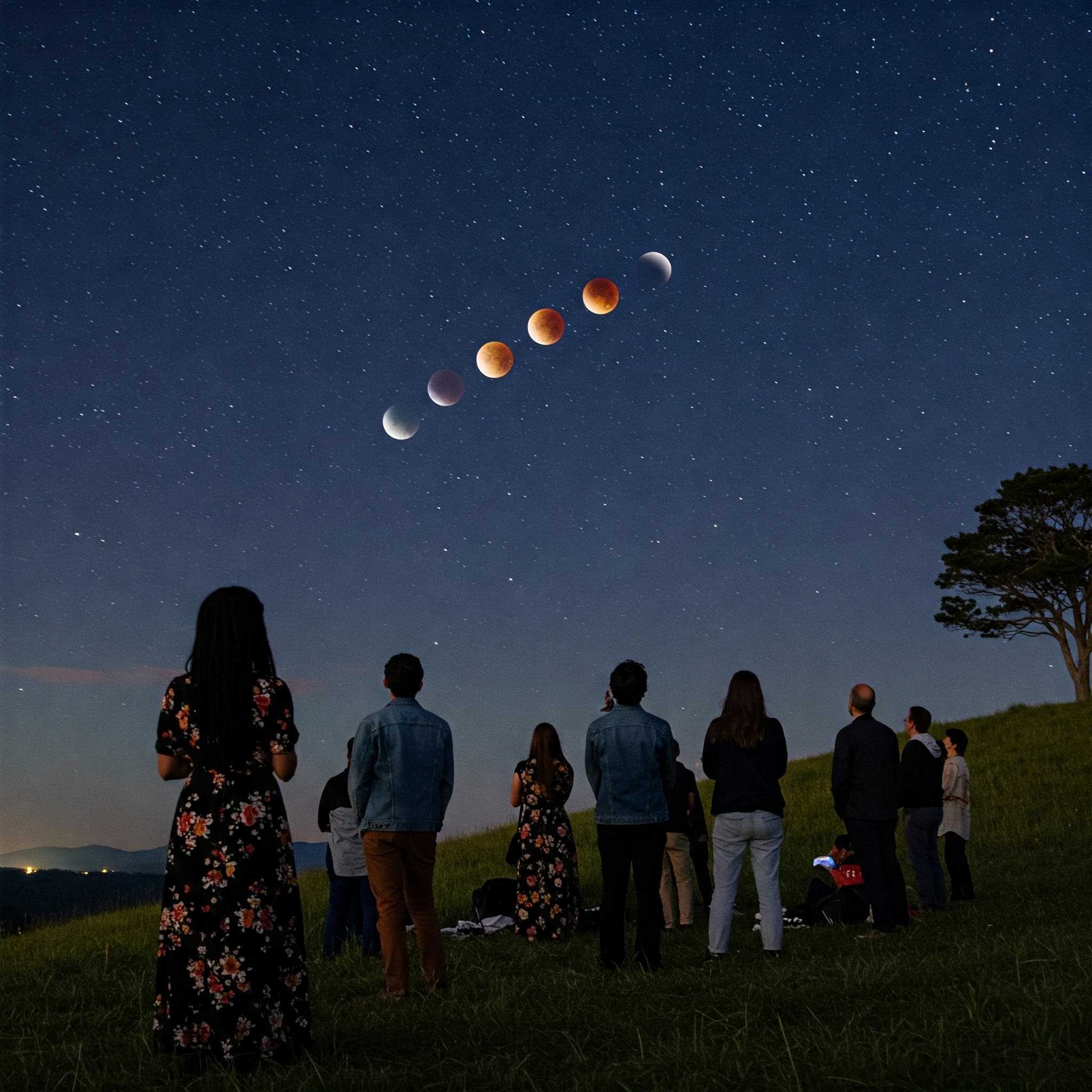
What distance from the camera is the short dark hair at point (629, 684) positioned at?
7898mm

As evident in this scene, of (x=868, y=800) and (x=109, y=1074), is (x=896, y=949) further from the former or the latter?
(x=109, y=1074)

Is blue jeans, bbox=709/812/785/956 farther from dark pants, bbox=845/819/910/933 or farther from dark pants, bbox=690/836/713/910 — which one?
dark pants, bbox=690/836/713/910

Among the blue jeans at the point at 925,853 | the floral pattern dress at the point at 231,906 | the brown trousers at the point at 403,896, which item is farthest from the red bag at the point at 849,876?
the floral pattern dress at the point at 231,906

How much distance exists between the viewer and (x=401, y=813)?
6.91 metres

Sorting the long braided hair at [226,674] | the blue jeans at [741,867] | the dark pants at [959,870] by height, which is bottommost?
→ the dark pants at [959,870]

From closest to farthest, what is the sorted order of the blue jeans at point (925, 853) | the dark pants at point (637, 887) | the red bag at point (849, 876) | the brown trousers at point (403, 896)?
the brown trousers at point (403, 896)
the dark pants at point (637, 887)
the red bag at point (849, 876)
the blue jeans at point (925, 853)

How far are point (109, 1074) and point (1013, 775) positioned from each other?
24.1 metres

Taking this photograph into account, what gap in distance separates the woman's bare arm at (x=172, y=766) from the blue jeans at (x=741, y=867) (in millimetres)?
4501

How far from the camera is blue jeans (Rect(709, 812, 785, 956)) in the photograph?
314 inches

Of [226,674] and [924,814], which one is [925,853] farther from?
[226,674]

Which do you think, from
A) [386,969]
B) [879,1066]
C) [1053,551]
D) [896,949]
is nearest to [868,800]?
[896,949]

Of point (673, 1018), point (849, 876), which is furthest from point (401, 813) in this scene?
point (849, 876)

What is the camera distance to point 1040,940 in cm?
748

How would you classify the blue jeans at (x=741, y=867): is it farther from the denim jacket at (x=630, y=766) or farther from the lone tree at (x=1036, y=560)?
the lone tree at (x=1036, y=560)
